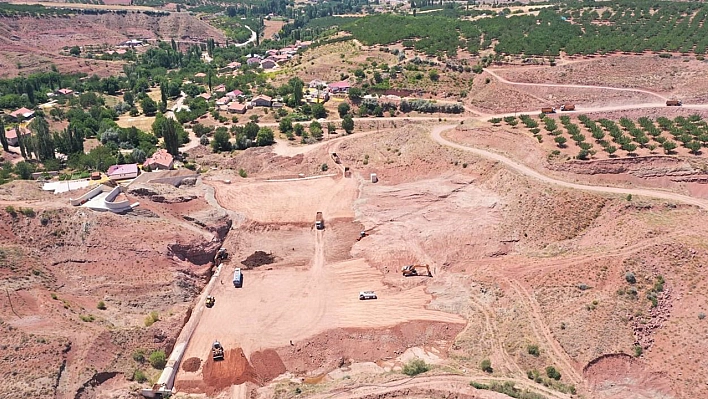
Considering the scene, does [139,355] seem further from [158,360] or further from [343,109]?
[343,109]

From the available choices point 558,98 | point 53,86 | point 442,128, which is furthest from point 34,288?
point 53,86

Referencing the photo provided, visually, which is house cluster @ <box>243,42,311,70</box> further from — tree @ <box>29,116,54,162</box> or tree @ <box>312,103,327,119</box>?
tree @ <box>29,116,54,162</box>

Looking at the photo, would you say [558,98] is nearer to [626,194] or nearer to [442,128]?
[442,128]

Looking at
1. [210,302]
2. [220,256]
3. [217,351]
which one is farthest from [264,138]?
[217,351]

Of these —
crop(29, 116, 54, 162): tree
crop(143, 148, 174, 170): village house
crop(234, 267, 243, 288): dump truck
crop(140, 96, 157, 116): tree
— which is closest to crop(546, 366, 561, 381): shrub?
crop(234, 267, 243, 288): dump truck

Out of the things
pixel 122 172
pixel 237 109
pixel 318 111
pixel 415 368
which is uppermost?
pixel 237 109

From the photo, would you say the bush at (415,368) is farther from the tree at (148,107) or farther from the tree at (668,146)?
the tree at (148,107)
